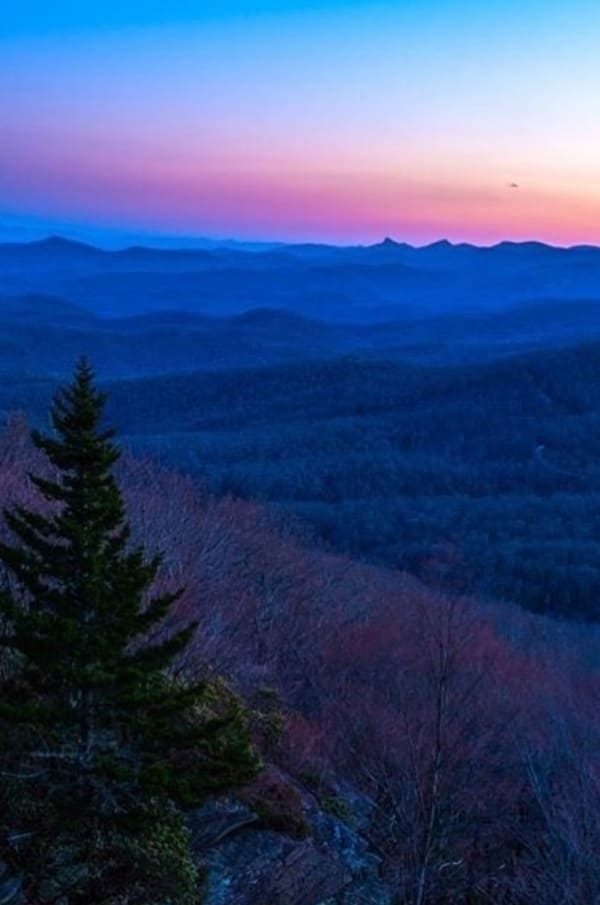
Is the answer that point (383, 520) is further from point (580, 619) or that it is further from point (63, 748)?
point (63, 748)

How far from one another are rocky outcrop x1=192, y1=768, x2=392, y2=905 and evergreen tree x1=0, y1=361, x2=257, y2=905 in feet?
3.44

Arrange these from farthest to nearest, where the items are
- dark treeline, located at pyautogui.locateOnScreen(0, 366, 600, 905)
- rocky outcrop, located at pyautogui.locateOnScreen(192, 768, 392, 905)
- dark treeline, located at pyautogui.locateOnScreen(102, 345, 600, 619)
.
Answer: dark treeline, located at pyautogui.locateOnScreen(102, 345, 600, 619) → rocky outcrop, located at pyautogui.locateOnScreen(192, 768, 392, 905) → dark treeline, located at pyautogui.locateOnScreen(0, 366, 600, 905)

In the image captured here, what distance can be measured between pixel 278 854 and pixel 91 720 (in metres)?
3.32

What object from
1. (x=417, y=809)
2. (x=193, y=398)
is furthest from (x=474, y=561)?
(x=193, y=398)

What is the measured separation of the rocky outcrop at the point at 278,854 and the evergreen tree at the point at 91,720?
1049mm

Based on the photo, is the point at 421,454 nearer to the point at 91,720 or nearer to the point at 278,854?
the point at 278,854

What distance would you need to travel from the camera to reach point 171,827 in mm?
8445

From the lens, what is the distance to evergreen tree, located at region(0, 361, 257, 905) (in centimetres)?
735

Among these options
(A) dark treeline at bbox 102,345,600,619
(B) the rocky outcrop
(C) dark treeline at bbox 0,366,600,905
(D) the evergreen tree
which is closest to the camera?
(D) the evergreen tree

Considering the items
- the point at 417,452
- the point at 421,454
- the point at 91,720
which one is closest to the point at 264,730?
the point at 91,720

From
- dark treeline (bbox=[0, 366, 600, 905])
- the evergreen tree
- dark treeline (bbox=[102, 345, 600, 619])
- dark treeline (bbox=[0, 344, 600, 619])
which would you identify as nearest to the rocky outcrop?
dark treeline (bbox=[0, 366, 600, 905])

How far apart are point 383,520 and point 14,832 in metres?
57.4

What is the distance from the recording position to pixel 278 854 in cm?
996

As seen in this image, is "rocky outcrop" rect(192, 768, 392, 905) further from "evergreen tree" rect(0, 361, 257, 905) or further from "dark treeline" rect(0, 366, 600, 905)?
"evergreen tree" rect(0, 361, 257, 905)
